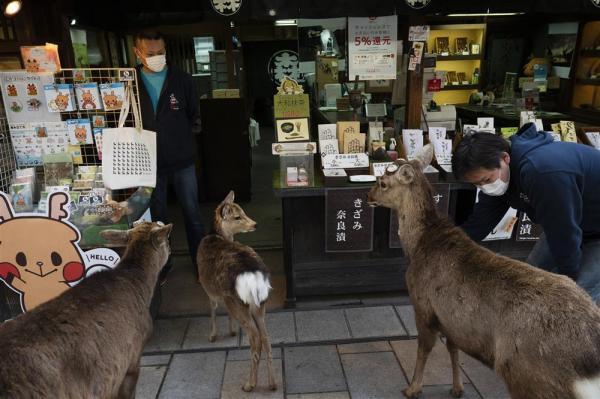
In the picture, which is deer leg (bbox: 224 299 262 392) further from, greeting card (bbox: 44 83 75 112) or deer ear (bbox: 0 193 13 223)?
greeting card (bbox: 44 83 75 112)

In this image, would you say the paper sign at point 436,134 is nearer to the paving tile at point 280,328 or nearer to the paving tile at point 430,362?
the paving tile at point 430,362

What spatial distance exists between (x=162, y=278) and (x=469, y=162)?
12.5 feet

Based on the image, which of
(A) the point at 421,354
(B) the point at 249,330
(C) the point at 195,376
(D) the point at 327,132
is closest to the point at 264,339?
(B) the point at 249,330

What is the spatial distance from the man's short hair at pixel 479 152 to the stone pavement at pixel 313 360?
204 cm

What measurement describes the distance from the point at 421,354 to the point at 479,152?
5.55 ft

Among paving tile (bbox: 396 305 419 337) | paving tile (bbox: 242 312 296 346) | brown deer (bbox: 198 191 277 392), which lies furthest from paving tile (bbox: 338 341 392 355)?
brown deer (bbox: 198 191 277 392)

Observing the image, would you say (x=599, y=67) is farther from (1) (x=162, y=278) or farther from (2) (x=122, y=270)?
(2) (x=122, y=270)

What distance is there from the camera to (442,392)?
3.67 meters

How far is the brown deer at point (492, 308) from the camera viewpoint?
7.21ft

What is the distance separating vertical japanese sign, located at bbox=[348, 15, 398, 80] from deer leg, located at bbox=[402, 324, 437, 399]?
3229 millimetres

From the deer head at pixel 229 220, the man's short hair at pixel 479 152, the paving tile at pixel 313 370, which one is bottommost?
the paving tile at pixel 313 370

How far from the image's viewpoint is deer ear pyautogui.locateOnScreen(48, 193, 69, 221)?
3957mm

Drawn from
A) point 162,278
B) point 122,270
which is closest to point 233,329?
point 162,278

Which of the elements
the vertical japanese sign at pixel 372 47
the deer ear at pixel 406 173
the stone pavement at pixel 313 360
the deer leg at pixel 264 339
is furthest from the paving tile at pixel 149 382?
the vertical japanese sign at pixel 372 47
